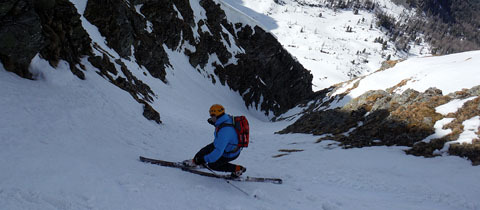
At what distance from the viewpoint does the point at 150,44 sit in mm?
37625

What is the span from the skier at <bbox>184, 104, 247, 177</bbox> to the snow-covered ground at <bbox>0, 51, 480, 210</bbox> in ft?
1.65

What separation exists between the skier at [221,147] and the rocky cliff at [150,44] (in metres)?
6.62

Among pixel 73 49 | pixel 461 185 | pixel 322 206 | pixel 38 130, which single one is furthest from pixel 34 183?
pixel 461 185

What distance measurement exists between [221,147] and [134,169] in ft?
8.22

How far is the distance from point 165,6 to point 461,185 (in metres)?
45.3

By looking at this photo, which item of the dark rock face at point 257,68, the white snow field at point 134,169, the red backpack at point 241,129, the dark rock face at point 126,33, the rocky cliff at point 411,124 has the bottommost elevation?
the white snow field at point 134,169

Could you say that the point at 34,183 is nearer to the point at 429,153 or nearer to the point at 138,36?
the point at 429,153

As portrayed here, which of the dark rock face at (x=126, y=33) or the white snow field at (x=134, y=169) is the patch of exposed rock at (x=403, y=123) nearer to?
the white snow field at (x=134, y=169)

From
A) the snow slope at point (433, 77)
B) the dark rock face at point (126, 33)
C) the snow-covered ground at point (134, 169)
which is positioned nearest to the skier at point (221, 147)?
the snow-covered ground at point (134, 169)

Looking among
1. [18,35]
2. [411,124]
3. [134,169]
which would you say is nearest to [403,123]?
[411,124]

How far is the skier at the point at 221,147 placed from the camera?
280 inches

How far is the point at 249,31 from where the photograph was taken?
228 feet

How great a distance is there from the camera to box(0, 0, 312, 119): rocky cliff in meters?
8.71

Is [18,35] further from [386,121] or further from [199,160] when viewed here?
[386,121]
